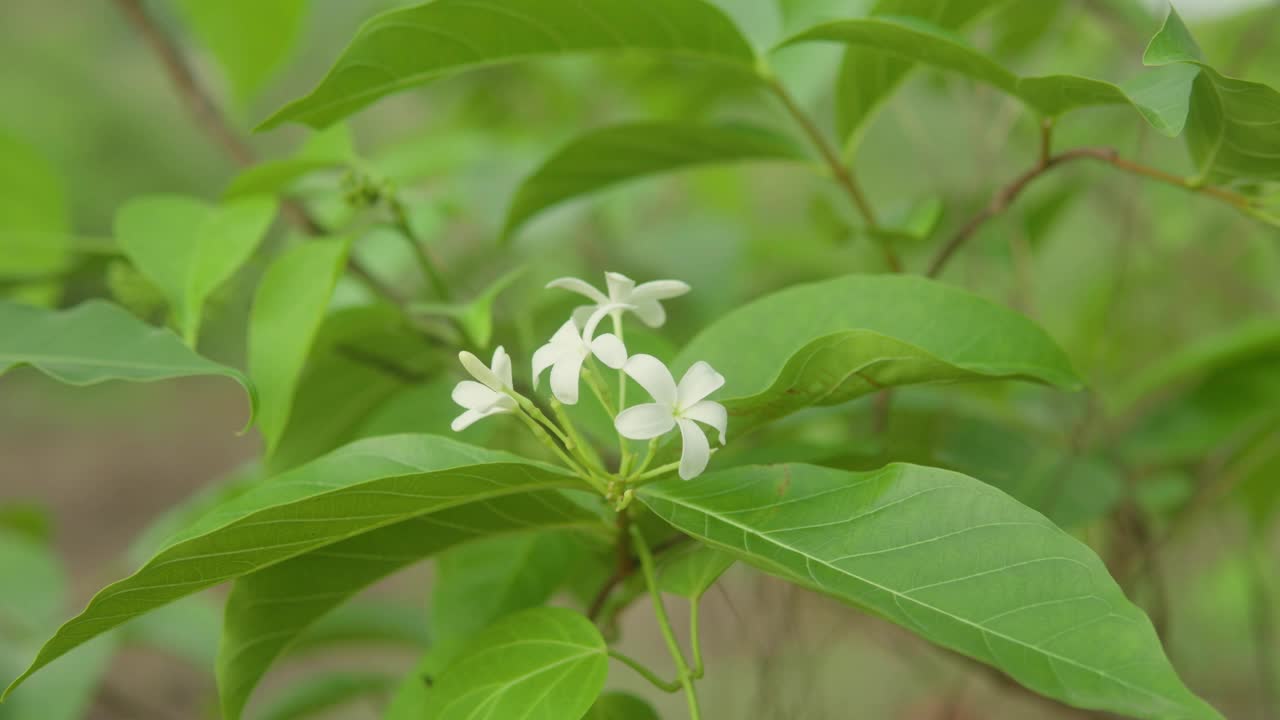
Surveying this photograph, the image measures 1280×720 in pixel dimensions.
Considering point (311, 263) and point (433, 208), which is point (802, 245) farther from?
point (311, 263)

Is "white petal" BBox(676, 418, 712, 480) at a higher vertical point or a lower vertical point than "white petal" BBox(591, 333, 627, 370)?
lower

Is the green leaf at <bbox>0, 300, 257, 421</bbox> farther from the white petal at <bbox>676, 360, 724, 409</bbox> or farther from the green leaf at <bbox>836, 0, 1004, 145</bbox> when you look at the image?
the green leaf at <bbox>836, 0, 1004, 145</bbox>

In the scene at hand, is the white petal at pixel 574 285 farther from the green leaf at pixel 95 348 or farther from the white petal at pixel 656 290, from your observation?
the green leaf at pixel 95 348

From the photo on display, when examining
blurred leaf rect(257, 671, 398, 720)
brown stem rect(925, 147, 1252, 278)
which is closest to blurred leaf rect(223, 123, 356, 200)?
brown stem rect(925, 147, 1252, 278)

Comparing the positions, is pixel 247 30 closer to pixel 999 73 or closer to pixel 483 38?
pixel 483 38

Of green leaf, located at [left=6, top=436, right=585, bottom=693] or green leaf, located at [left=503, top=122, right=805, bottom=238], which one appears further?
green leaf, located at [left=503, top=122, right=805, bottom=238]

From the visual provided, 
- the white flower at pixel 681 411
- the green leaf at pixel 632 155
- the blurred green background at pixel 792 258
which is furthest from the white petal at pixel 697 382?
the green leaf at pixel 632 155

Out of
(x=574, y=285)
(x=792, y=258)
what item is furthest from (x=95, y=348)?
(x=792, y=258)
